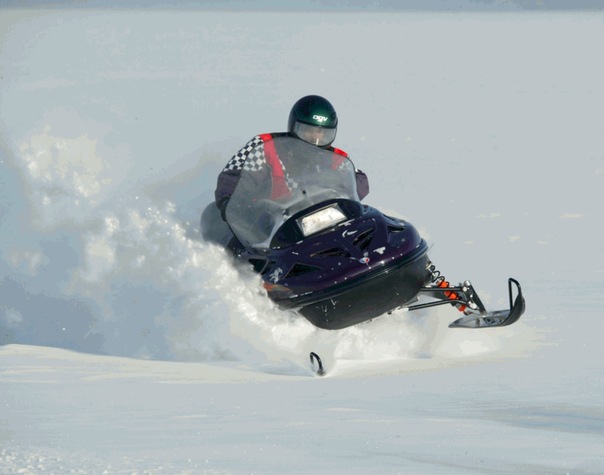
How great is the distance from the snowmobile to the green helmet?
102mm

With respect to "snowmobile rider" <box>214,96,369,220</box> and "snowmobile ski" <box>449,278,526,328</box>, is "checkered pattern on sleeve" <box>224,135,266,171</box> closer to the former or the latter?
"snowmobile rider" <box>214,96,369,220</box>

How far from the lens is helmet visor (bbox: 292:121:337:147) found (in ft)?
29.2

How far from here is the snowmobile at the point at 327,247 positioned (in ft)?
25.7

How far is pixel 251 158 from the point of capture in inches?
347

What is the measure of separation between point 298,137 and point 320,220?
0.97 meters

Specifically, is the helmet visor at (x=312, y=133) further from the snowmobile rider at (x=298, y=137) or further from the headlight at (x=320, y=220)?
the headlight at (x=320, y=220)

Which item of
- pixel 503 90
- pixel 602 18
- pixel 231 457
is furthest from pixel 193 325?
pixel 602 18

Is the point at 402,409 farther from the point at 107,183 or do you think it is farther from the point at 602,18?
the point at 602,18

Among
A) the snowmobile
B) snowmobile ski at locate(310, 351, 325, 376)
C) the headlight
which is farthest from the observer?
the headlight

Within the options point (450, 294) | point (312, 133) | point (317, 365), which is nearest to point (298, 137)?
point (312, 133)

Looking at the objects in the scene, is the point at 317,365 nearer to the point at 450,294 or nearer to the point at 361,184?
the point at 450,294

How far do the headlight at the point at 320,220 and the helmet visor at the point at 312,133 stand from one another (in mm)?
856

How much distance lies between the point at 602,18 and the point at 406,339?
73.9 ft

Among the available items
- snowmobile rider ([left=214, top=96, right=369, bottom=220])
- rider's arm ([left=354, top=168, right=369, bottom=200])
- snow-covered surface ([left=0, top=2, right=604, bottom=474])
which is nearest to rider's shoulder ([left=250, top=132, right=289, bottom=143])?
snowmobile rider ([left=214, top=96, right=369, bottom=220])
